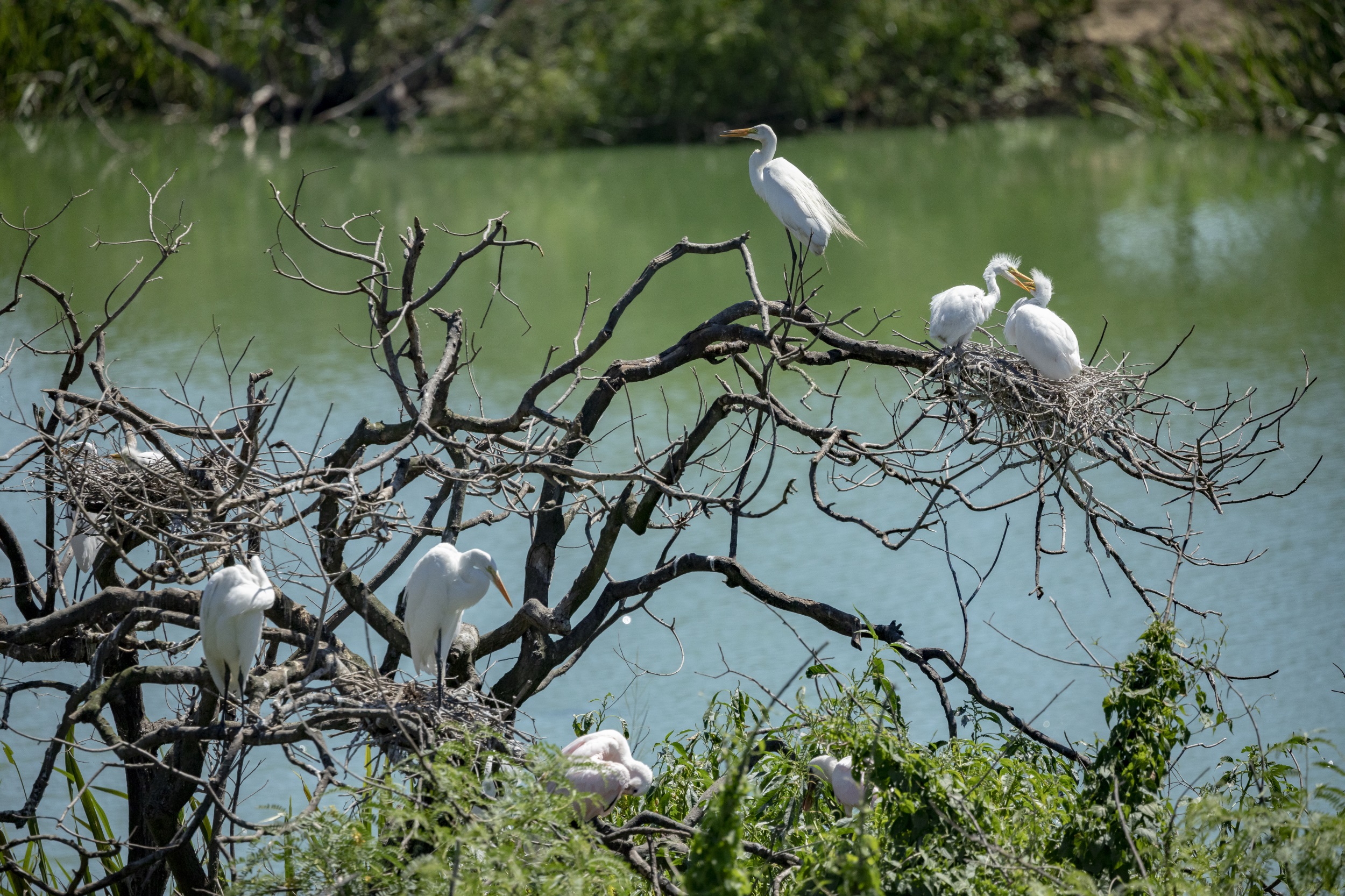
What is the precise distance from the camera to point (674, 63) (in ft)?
54.2

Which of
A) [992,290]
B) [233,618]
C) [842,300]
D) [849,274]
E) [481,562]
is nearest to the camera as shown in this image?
[233,618]

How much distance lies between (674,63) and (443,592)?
14.4 meters

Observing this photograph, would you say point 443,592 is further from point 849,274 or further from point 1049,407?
point 849,274

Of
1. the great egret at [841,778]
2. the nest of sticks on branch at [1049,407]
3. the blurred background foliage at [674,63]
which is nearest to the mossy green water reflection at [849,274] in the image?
the blurred background foliage at [674,63]

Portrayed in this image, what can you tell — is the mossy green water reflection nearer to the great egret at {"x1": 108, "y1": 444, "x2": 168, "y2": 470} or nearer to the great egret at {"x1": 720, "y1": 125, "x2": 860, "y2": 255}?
the great egret at {"x1": 720, "y1": 125, "x2": 860, "y2": 255}

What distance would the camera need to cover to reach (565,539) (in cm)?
729

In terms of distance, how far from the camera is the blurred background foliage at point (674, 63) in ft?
55.4

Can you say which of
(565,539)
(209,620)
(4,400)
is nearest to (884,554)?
(565,539)

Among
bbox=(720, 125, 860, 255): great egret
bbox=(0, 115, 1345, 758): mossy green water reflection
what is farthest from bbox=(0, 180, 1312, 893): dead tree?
bbox=(0, 115, 1345, 758): mossy green water reflection

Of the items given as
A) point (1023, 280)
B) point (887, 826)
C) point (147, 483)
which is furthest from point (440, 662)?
point (1023, 280)

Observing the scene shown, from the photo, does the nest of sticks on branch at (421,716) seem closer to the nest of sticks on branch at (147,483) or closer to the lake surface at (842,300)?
the nest of sticks on branch at (147,483)

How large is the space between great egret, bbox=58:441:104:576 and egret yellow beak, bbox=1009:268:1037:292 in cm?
289

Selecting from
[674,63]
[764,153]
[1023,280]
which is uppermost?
[674,63]

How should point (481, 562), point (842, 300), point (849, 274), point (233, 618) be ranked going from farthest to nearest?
1. point (849, 274)
2. point (842, 300)
3. point (481, 562)
4. point (233, 618)
